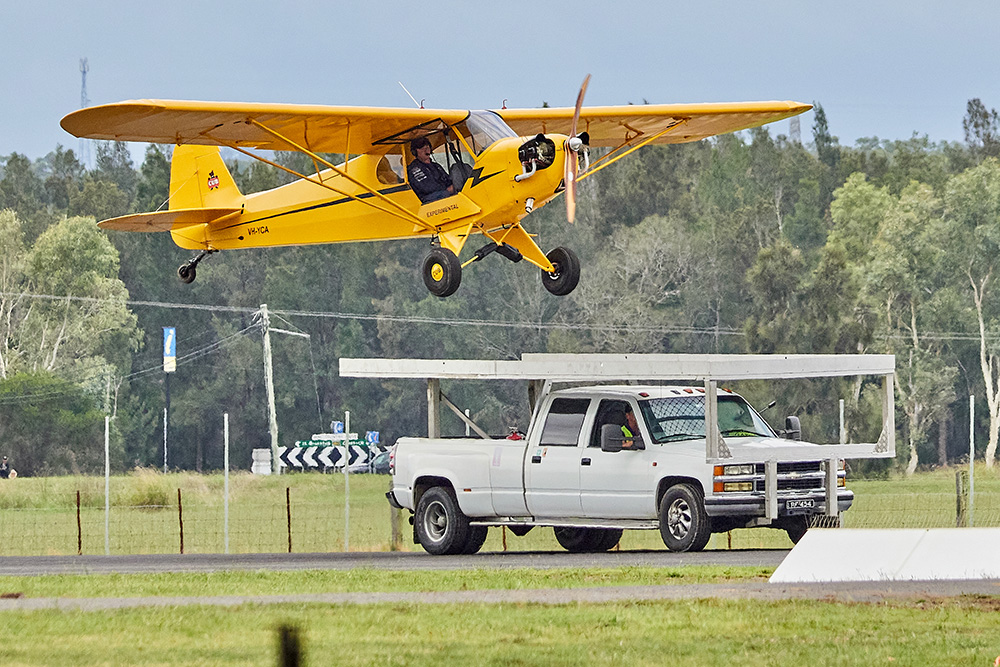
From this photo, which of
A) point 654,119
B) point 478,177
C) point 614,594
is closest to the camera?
point 614,594

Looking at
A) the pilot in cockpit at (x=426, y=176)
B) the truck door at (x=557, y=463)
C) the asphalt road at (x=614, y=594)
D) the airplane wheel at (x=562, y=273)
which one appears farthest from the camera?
the airplane wheel at (x=562, y=273)

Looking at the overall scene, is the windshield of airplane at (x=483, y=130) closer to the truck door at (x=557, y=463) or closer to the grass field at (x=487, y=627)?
the truck door at (x=557, y=463)

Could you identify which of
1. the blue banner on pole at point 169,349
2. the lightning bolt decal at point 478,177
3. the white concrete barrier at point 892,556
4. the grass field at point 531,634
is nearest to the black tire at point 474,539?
the lightning bolt decal at point 478,177

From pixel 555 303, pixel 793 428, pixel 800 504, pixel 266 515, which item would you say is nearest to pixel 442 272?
pixel 793 428

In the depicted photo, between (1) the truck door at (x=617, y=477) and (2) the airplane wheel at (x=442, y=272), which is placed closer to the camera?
(1) the truck door at (x=617, y=477)

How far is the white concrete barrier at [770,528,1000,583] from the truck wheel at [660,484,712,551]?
202cm

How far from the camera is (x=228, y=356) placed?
3344 inches

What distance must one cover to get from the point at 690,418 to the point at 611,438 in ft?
3.17

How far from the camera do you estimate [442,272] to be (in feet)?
72.0

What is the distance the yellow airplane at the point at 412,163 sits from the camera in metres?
21.1

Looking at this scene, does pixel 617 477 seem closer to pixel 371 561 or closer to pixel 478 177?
pixel 371 561

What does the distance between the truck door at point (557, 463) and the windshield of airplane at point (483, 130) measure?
13.3ft

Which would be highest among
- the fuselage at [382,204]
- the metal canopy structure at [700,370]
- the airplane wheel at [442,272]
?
the fuselage at [382,204]

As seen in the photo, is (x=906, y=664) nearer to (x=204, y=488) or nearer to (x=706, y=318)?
(x=204, y=488)
